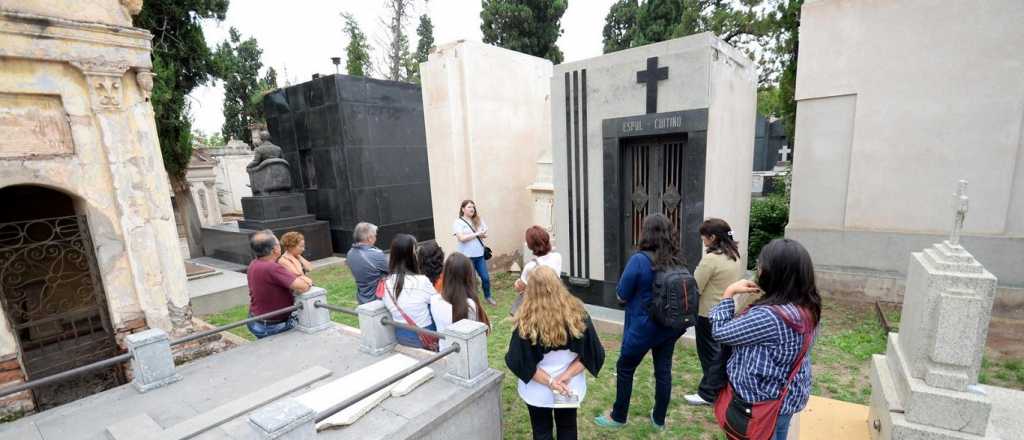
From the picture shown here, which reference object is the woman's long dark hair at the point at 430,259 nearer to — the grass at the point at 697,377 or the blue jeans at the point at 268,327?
the grass at the point at 697,377

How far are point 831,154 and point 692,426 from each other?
5.03 m

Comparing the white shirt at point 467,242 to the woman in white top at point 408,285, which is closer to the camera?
Answer: the woman in white top at point 408,285

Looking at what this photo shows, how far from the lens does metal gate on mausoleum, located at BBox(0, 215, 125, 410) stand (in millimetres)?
4980

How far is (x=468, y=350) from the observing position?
10.9ft

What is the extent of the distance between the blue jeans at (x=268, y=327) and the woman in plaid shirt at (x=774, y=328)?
4741 millimetres

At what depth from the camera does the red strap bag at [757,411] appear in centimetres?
220

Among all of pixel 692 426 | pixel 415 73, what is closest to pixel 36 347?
pixel 692 426

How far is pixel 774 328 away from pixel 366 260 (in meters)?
3.75

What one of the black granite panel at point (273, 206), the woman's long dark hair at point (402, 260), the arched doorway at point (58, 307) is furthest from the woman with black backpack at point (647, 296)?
the black granite panel at point (273, 206)

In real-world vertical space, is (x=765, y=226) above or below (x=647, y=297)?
below

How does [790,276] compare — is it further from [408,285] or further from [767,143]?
[767,143]

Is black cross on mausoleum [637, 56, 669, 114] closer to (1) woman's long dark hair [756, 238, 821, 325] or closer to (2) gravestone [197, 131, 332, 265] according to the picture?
(1) woman's long dark hair [756, 238, 821, 325]

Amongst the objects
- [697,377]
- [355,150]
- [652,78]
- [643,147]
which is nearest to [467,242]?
[643,147]

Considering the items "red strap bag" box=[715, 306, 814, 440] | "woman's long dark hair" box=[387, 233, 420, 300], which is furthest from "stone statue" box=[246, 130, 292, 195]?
"red strap bag" box=[715, 306, 814, 440]
